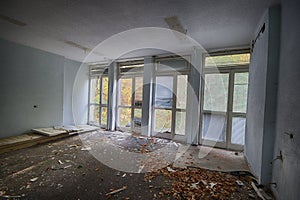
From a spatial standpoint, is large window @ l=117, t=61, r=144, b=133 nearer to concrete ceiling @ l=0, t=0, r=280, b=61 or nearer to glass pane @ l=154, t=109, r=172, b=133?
glass pane @ l=154, t=109, r=172, b=133

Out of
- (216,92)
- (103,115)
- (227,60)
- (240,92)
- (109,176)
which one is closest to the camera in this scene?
(109,176)

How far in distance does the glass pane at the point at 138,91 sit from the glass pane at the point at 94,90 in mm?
2207

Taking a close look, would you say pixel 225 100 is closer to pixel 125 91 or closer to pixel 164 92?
pixel 164 92

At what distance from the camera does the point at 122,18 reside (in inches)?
114

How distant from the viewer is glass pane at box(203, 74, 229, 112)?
14.4 feet

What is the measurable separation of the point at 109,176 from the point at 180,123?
3.02 metres

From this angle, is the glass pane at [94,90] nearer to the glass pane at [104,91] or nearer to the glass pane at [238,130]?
the glass pane at [104,91]

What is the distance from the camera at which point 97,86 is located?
23.3 ft

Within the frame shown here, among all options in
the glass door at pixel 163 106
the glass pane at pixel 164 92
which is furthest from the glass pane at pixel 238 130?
the glass pane at pixel 164 92

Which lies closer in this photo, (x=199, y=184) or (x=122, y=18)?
(x=199, y=184)

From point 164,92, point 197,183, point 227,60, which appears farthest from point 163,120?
point 197,183

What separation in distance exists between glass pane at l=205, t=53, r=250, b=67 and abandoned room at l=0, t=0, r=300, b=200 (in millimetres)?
29

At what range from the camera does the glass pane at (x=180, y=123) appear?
4969 millimetres

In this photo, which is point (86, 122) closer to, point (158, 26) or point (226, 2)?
point (158, 26)
